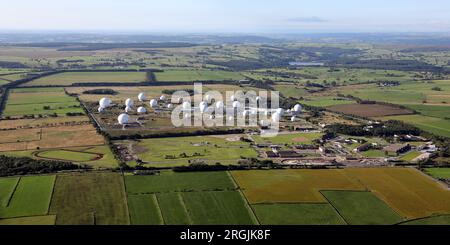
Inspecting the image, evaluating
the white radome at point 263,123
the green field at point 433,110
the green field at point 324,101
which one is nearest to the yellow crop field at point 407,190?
the white radome at point 263,123

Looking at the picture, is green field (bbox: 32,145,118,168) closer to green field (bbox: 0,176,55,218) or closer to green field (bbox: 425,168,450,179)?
green field (bbox: 0,176,55,218)

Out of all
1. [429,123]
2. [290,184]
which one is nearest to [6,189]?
[290,184]

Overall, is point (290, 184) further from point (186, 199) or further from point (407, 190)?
point (407, 190)

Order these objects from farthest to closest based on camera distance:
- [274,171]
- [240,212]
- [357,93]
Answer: [357,93], [274,171], [240,212]
